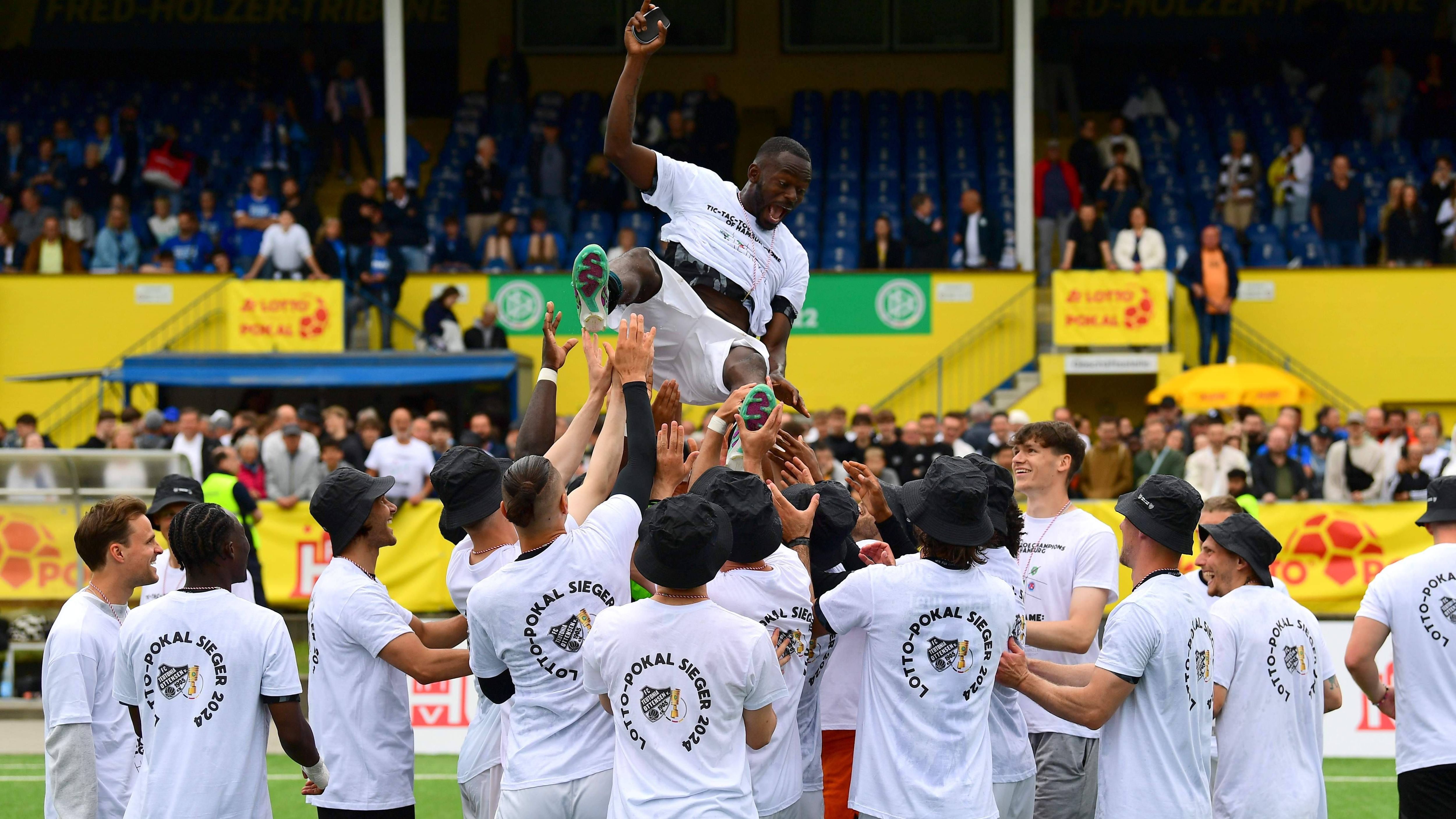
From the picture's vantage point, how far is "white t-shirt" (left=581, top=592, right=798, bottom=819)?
412cm

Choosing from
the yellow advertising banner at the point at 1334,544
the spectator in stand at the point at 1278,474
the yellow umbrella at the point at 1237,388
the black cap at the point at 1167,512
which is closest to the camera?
the black cap at the point at 1167,512

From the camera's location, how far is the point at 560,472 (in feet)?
16.0

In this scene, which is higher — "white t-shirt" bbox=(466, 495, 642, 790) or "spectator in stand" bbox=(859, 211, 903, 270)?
"spectator in stand" bbox=(859, 211, 903, 270)

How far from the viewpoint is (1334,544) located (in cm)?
1219

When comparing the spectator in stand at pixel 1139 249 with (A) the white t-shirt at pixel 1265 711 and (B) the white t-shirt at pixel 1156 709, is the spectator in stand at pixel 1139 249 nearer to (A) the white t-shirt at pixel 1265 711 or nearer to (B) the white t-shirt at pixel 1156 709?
(A) the white t-shirt at pixel 1265 711

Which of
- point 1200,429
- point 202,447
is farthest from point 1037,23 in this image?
point 202,447

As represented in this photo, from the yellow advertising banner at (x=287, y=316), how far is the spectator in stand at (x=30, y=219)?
384cm

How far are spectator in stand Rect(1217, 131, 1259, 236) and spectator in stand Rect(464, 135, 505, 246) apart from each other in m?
9.95

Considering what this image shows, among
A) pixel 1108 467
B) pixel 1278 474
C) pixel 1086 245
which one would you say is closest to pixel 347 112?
pixel 1086 245

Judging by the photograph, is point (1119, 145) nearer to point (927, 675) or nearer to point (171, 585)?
point (171, 585)

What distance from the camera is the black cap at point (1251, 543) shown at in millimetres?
5363

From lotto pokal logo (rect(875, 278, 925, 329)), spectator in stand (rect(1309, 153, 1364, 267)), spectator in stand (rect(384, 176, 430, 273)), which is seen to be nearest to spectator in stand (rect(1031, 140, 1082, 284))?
lotto pokal logo (rect(875, 278, 925, 329))

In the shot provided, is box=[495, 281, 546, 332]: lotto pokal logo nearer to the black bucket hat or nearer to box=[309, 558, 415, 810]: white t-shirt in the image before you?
box=[309, 558, 415, 810]: white t-shirt

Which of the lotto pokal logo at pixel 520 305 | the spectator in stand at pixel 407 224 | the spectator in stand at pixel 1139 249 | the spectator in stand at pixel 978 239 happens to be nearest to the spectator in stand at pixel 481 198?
the spectator in stand at pixel 407 224
